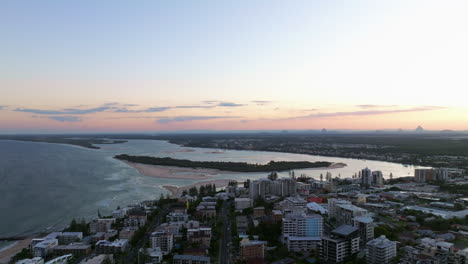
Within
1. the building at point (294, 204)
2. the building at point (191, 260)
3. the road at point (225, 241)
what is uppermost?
the building at point (294, 204)

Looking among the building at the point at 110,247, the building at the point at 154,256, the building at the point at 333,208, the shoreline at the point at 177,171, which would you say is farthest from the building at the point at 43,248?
the shoreline at the point at 177,171

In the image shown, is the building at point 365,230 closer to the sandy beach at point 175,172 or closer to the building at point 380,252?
the building at point 380,252

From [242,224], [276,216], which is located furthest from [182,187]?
[276,216]

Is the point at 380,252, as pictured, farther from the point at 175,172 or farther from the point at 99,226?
the point at 175,172

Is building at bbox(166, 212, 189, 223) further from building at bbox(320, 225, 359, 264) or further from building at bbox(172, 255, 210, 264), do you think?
building at bbox(320, 225, 359, 264)

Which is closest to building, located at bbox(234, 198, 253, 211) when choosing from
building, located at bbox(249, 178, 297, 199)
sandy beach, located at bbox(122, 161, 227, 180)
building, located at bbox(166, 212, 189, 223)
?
building, located at bbox(249, 178, 297, 199)

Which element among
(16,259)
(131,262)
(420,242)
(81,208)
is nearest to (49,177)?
(81,208)

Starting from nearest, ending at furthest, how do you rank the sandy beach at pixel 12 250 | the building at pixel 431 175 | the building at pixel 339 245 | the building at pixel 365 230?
the building at pixel 339 245 < the sandy beach at pixel 12 250 < the building at pixel 365 230 < the building at pixel 431 175
